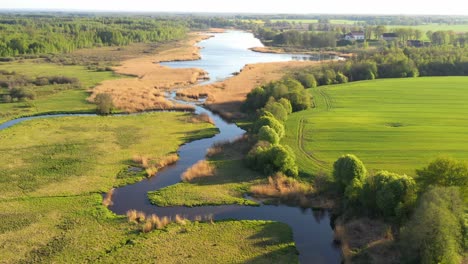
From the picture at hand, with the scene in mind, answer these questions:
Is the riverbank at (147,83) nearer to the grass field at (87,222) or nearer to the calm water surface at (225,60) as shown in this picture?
the calm water surface at (225,60)

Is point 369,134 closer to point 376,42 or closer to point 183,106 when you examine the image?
point 183,106

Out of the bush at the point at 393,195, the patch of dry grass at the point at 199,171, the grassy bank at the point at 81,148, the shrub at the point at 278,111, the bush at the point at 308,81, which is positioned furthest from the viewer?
the bush at the point at 308,81

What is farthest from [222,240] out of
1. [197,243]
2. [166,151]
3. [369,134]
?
[369,134]

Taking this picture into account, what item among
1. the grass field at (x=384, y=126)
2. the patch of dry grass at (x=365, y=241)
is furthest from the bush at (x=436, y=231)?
the grass field at (x=384, y=126)

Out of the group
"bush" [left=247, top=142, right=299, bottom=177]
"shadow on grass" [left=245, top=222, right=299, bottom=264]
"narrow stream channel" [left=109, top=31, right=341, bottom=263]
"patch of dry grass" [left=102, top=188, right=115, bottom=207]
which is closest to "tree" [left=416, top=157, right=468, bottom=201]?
"narrow stream channel" [left=109, top=31, right=341, bottom=263]

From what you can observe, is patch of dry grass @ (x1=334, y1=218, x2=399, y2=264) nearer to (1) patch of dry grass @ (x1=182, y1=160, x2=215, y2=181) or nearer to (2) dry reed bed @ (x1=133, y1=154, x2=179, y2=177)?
(1) patch of dry grass @ (x1=182, y1=160, x2=215, y2=181)

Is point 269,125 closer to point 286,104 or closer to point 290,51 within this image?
point 286,104

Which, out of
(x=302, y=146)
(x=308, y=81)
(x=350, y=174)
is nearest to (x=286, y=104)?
(x=302, y=146)
